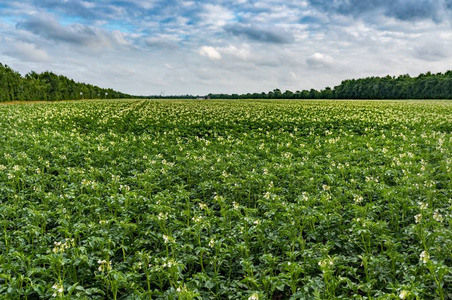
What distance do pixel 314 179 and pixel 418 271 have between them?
4.20 metres

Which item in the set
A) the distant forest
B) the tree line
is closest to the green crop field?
the tree line

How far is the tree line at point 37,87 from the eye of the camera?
48209 millimetres

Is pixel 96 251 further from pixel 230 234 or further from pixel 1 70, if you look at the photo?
pixel 1 70

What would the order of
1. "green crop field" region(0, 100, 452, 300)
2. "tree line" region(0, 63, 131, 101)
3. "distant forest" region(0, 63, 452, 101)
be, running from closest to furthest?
"green crop field" region(0, 100, 452, 300) → "tree line" region(0, 63, 131, 101) → "distant forest" region(0, 63, 452, 101)

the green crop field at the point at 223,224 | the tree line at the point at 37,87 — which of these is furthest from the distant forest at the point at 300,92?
the green crop field at the point at 223,224

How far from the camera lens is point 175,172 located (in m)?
10.8

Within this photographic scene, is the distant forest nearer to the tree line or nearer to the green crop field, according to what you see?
the tree line

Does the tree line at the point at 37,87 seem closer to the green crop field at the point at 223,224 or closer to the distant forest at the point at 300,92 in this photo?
the distant forest at the point at 300,92

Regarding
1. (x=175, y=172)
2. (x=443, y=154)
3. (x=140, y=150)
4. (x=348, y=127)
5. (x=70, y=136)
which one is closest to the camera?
(x=175, y=172)

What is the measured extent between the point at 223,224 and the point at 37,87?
2457 inches

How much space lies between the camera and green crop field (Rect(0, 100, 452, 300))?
4.43m

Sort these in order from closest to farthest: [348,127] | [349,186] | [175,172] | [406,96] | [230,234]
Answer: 1. [230,234]
2. [349,186]
3. [175,172]
4. [348,127]
5. [406,96]

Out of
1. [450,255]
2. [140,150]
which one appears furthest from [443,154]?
[140,150]

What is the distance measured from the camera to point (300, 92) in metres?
118
